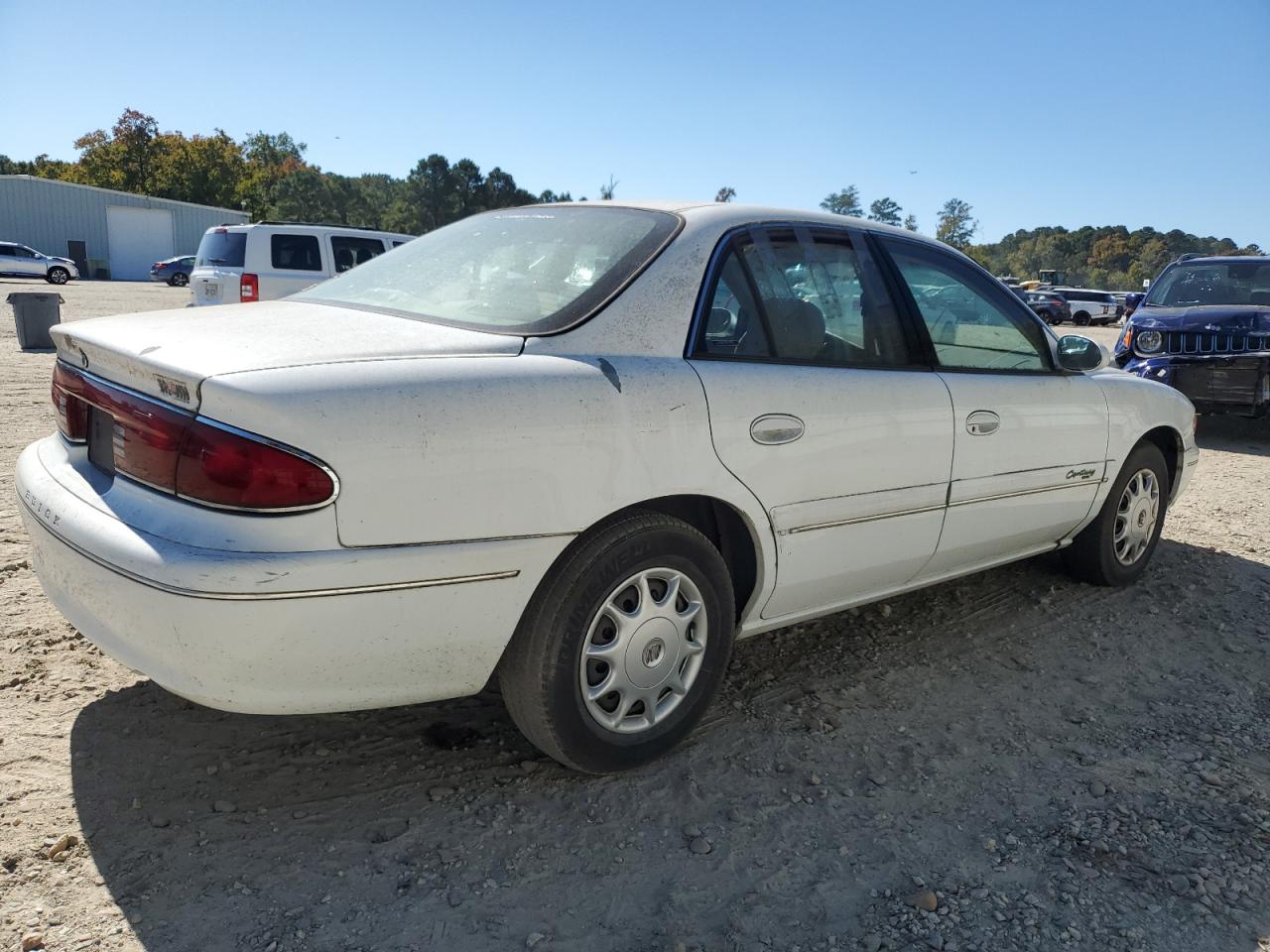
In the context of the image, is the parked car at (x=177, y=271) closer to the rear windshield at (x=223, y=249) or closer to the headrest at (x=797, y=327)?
the rear windshield at (x=223, y=249)

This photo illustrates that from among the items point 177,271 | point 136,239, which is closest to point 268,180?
point 136,239

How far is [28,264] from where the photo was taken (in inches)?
1406

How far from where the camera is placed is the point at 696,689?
9.24ft

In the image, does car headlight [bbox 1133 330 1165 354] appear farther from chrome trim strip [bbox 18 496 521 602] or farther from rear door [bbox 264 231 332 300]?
rear door [bbox 264 231 332 300]

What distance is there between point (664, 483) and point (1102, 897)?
4.84 feet

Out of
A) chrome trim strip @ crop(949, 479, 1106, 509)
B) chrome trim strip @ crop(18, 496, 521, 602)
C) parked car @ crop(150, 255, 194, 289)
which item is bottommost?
parked car @ crop(150, 255, 194, 289)

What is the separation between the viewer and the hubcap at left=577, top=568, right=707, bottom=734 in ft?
8.46

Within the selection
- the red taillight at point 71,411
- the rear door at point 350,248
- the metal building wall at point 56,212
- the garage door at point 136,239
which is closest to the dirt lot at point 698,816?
the red taillight at point 71,411

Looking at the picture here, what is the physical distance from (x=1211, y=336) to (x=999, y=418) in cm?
668

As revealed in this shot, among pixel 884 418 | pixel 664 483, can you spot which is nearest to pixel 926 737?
pixel 884 418

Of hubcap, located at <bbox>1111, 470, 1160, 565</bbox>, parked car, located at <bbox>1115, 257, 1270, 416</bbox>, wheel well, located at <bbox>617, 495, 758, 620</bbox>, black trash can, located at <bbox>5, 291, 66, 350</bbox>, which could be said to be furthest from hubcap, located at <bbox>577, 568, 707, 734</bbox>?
black trash can, located at <bbox>5, 291, 66, 350</bbox>

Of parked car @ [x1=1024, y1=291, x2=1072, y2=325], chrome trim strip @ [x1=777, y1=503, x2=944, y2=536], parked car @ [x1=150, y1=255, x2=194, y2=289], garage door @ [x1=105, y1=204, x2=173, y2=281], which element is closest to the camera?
chrome trim strip @ [x1=777, y1=503, x2=944, y2=536]

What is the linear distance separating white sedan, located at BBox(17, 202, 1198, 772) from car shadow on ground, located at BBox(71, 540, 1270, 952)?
28cm

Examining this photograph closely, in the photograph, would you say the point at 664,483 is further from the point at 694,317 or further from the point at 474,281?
the point at 474,281
